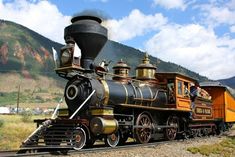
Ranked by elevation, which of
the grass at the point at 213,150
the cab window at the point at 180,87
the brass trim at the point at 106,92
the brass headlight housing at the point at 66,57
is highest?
the brass headlight housing at the point at 66,57

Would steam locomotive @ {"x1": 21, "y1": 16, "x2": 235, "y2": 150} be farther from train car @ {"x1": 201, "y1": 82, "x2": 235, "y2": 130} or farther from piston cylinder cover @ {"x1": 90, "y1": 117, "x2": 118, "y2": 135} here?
train car @ {"x1": 201, "y1": 82, "x2": 235, "y2": 130}

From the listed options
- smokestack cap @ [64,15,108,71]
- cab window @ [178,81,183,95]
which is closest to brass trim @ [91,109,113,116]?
smokestack cap @ [64,15,108,71]

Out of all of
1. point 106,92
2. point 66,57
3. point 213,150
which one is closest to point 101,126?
point 106,92

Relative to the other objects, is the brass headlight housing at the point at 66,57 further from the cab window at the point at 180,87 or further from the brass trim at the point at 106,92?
the cab window at the point at 180,87

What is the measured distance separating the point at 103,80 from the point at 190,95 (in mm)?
6771

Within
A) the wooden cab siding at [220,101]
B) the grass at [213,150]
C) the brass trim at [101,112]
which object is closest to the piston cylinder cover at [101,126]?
the brass trim at [101,112]

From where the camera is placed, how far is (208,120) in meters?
20.9

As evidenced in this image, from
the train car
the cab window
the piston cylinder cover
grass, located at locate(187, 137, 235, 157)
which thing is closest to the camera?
the piston cylinder cover

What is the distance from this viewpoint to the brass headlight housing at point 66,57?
516 inches

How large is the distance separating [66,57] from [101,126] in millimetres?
2837

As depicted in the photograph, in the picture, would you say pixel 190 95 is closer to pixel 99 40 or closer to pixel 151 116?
pixel 151 116

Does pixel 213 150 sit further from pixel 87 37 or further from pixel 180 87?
pixel 87 37

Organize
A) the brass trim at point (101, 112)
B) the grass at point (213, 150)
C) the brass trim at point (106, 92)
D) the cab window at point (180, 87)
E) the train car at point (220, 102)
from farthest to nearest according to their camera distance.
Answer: the train car at point (220, 102), the cab window at point (180, 87), the brass trim at point (106, 92), the grass at point (213, 150), the brass trim at point (101, 112)

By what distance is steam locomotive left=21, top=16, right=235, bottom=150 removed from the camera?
40.2ft
